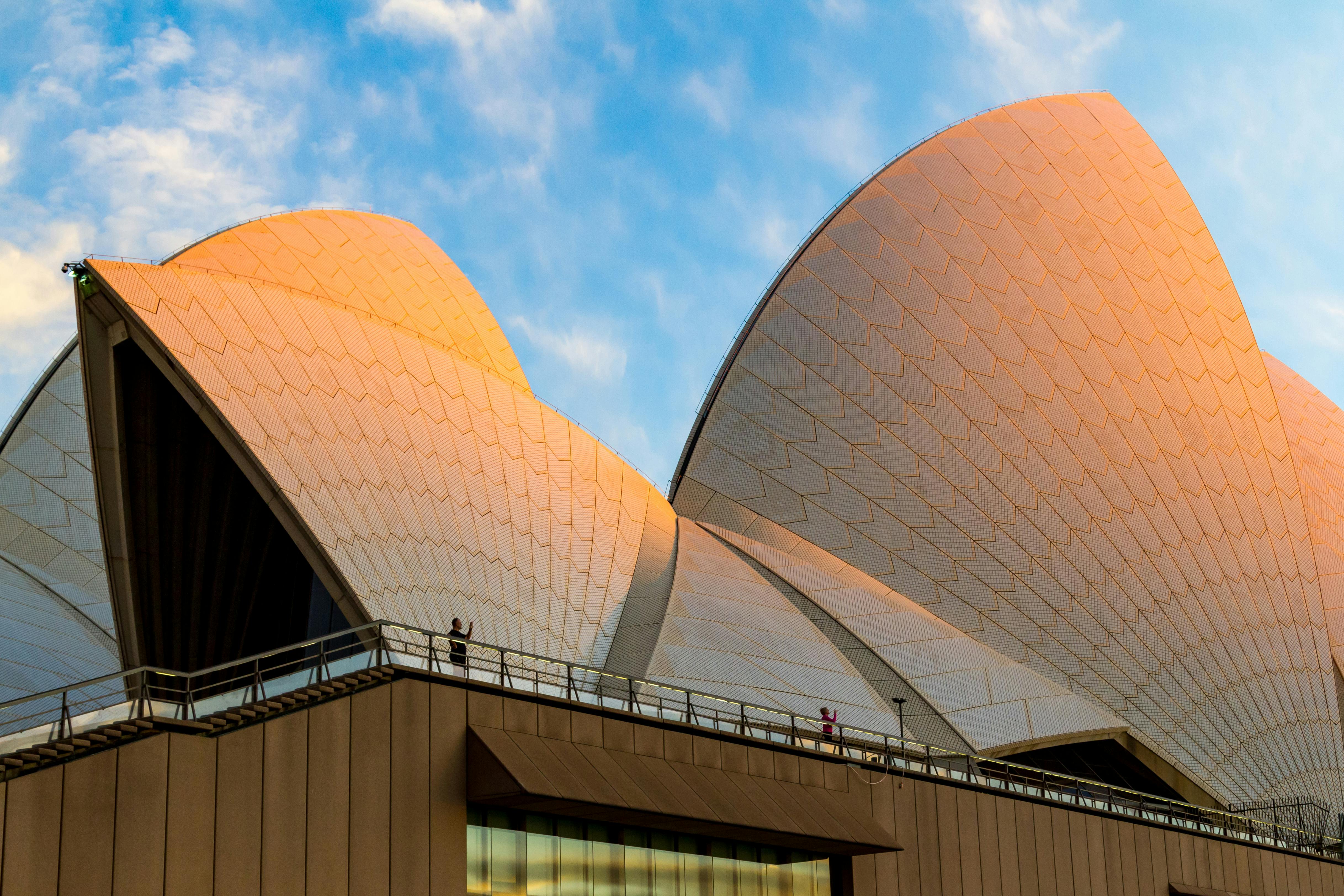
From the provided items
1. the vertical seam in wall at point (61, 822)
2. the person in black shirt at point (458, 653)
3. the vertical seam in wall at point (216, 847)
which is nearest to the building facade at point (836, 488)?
the person in black shirt at point (458, 653)

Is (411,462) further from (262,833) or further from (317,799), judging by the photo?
(262,833)

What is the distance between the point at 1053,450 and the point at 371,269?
15.7 m

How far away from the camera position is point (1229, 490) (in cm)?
2792

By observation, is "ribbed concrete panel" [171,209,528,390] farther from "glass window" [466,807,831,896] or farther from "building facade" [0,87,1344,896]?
"glass window" [466,807,831,896]

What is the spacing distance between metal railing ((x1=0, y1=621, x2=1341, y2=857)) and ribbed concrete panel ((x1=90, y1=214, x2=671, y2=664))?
1.67m

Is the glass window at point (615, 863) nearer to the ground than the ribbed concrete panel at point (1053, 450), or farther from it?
nearer to the ground

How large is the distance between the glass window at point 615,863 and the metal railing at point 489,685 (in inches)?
45.6

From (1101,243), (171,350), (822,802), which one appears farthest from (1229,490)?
(171,350)

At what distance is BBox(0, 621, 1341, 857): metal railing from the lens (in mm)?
9805

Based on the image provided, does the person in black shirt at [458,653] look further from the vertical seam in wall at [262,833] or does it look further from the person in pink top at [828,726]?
the person in pink top at [828,726]

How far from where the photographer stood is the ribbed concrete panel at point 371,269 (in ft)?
96.2

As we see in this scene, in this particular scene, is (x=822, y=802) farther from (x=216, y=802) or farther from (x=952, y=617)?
(x=952, y=617)

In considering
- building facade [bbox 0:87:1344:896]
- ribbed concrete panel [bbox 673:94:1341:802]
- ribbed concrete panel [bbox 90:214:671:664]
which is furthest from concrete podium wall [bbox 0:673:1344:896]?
ribbed concrete panel [bbox 673:94:1341:802]

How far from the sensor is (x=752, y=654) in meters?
22.1
